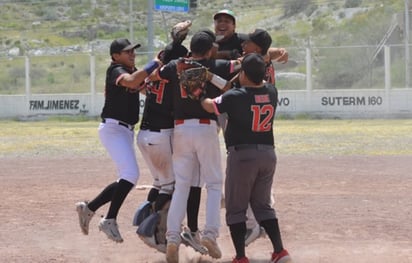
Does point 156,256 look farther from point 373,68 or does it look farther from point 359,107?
point 373,68

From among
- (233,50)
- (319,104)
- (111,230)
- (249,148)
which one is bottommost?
(319,104)

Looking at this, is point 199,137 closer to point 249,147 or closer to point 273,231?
point 249,147

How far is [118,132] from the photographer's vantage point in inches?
316

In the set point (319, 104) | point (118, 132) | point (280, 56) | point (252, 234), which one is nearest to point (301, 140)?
point (319, 104)

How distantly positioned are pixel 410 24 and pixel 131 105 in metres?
35.6

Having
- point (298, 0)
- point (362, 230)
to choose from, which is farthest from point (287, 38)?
point (362, 230)

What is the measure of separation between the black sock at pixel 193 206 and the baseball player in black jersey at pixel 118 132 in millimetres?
585

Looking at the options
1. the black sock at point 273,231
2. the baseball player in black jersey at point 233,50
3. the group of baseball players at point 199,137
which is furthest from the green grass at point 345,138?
the black sock at point 273,231

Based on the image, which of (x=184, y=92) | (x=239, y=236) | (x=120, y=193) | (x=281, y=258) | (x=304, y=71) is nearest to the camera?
(x=281, y=258)

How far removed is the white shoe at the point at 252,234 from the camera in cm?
803

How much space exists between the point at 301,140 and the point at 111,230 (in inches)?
601

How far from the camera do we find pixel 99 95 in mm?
38438

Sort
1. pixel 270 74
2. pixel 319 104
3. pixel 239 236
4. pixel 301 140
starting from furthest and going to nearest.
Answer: pixel 319 104 → pixel 301 140 → pixel 270 74 → pixel 239 236

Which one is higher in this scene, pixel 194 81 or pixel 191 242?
pixel 194 81
